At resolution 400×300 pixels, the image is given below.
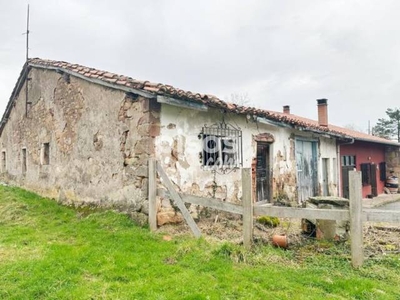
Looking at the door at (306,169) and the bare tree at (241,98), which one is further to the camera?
the bare tree at (241,98)

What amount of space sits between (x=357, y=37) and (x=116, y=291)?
16.3 metres

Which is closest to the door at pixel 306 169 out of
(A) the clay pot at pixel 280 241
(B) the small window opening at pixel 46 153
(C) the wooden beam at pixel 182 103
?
(C) the wooden beam at pixel 182 103

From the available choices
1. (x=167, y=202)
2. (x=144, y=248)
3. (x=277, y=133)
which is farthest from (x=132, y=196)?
(x=277, y=133)

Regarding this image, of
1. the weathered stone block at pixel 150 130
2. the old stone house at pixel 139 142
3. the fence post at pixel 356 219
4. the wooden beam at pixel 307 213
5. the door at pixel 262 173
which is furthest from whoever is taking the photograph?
the door at pixel 262 173

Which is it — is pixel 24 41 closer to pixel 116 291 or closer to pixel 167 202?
pixel 167 202

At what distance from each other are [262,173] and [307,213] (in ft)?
16.5

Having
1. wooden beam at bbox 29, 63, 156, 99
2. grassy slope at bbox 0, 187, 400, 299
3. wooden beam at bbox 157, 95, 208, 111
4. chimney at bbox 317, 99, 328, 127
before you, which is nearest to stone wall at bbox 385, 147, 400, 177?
chimney at bbox 317, 99, 328, 127

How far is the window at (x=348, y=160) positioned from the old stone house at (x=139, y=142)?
3547mm

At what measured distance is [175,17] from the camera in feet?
39.4

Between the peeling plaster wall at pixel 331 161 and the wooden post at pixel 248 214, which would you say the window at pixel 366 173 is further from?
the wooden post at pixel 248 214

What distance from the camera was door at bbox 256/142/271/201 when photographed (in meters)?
8.98

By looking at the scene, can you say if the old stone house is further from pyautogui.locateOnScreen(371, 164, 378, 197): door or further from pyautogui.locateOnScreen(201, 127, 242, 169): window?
pyautogui.locateOnScreen(371, 164, 378, 197): door

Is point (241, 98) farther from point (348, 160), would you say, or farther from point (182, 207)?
point (182, 207)

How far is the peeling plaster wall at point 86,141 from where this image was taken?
627 centimetres
